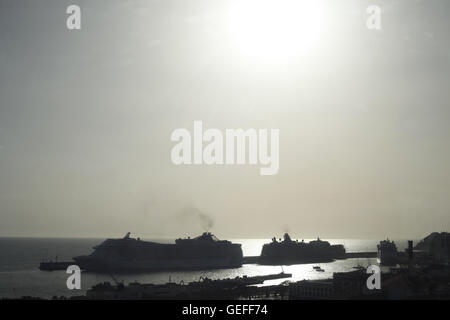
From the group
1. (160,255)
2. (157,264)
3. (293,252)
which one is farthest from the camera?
(293,252)

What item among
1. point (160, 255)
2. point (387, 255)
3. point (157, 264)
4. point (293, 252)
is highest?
point (160, 255)

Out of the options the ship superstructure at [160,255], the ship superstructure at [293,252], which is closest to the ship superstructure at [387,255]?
the ship superstructure at [293,252]

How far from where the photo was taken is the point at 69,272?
95.7m

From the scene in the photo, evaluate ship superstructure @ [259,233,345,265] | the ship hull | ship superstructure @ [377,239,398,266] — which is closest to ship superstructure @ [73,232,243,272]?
the ship hull

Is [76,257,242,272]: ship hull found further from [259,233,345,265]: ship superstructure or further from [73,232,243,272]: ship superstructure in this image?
[259,233,345,265]: ship superstructure

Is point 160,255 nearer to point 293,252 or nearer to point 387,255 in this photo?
point 293,252

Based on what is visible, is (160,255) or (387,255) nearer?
(160,255)

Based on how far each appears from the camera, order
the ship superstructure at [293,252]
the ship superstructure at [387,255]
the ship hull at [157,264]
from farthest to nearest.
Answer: the ship superstructure at [387,255] < the ship superstructure at [293,252] < the ship hull at [157,264]

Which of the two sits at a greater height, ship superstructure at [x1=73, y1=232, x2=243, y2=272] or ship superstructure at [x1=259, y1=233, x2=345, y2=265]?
ship superstructure at [x1=73, y1=232, x2=243, y2=272]

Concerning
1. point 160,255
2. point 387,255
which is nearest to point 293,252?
point 387,255

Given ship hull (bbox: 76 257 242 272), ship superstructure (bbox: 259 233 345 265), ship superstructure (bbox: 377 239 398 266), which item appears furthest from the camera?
ship superstructure (bbox: 377 239 398 266)

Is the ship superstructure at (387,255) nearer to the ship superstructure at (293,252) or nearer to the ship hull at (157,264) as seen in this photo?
the ship superstructure at (293,252)
